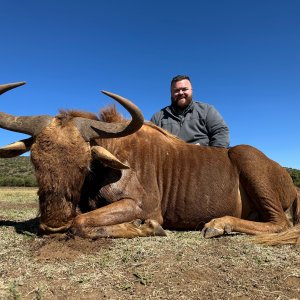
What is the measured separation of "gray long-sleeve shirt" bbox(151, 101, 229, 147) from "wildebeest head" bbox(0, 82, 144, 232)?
3.13 m

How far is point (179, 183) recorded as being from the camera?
646 centimetres

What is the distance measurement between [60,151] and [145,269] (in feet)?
6.69

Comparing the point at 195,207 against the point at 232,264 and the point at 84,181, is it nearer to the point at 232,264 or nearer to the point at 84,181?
the point at 84,181

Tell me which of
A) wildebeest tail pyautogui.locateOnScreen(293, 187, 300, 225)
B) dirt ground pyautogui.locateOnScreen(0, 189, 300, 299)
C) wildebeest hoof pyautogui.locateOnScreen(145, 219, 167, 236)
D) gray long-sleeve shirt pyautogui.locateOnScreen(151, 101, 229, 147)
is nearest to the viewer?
dirt ground pyautogui.locateOnScreen(0, 189, 300, 299)

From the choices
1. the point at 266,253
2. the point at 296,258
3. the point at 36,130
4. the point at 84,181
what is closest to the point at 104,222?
the point at 84,181

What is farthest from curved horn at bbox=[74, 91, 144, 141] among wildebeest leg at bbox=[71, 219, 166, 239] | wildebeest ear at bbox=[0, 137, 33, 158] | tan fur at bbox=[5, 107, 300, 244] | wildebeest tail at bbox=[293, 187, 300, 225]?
wildebeest tail at bbox=[293, 187, 300, 225]

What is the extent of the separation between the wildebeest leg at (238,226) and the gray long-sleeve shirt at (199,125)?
7.94 feet

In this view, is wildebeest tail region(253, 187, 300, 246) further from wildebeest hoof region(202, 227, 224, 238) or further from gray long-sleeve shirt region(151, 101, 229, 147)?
gray long-sleeve shirt region(151, 101, 229, 147)

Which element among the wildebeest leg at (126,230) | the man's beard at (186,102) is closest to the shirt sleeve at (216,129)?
the man's beard at (186,102)

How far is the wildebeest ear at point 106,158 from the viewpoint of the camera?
216 inches

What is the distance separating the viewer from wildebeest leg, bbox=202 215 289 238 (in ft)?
18.0

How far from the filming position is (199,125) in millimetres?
8594

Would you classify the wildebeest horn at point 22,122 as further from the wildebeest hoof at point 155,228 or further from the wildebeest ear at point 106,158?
the wildebeest hoof at point 155,228

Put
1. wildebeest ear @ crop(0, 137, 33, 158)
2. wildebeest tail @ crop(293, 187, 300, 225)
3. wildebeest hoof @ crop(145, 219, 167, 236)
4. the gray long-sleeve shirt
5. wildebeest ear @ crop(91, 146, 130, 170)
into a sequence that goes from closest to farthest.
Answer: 1. wildebeest hoof @ crop(145, 219, 167, 236)
2. wildebeest ear @ crop(91, 146, 130, 170)
3. wildebeest ear @ crop(0, 137, 33, 158)
4. wildebeest tail @ crop(293, 187, 300, 225)
5. the gray long-sleeve shirt
